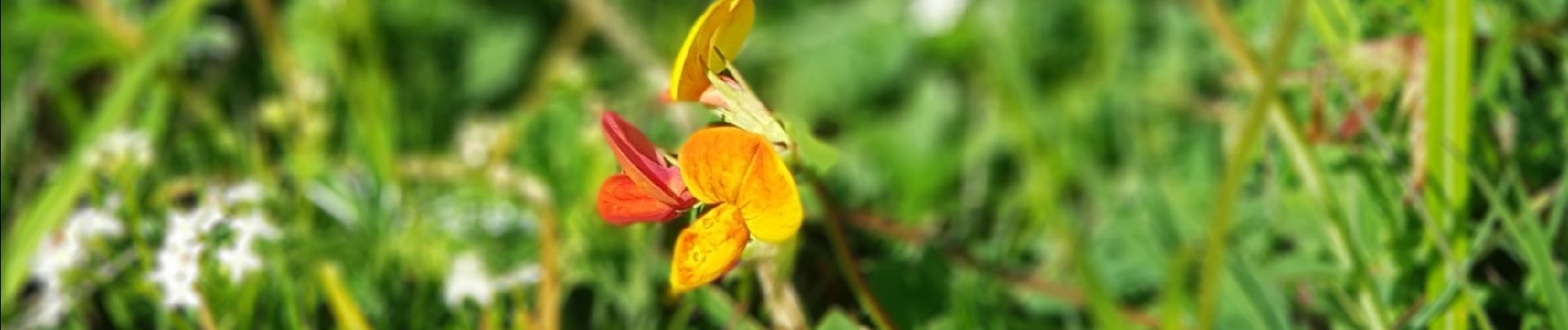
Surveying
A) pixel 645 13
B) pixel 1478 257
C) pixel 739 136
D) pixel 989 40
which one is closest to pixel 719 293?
pixel 739 136

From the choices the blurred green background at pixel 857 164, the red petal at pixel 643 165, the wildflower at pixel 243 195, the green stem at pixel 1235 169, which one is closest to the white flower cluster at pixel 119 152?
the blurred green background at pixel 857 164

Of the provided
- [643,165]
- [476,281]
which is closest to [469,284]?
[476,281]

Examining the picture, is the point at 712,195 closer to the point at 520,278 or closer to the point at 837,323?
the point at 837,323

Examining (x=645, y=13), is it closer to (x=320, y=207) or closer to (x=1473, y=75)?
(x=320, y=207)

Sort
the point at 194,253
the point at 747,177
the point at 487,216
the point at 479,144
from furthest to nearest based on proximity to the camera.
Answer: the point at 479,144
the point at 487,216
the point at 194,253
the point at 747,177

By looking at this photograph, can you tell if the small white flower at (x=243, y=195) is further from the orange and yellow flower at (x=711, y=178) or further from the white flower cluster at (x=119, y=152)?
the orange and yellow flower at (x=711, y=178)

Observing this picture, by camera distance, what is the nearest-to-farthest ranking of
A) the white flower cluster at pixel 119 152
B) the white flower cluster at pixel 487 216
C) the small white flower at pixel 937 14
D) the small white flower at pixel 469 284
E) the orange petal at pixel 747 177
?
the orange petal at pixel 747 177 → the small white flower at pixel 469 284 → the white flower cluster at pixel 119 152 → the white flower cluster at pixel 487 216 → the small white flower at pixel 937 14

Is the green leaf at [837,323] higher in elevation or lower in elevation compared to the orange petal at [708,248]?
lower
